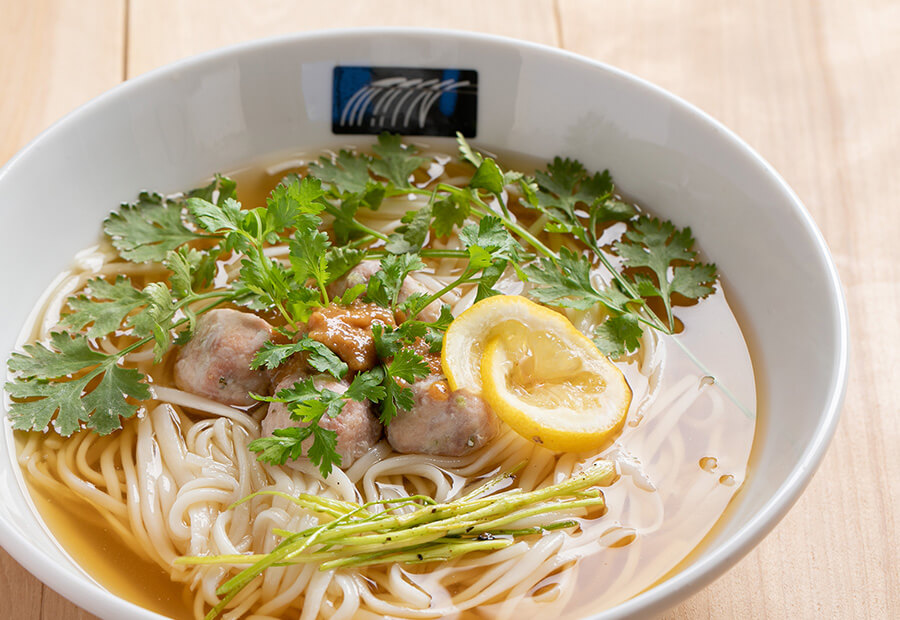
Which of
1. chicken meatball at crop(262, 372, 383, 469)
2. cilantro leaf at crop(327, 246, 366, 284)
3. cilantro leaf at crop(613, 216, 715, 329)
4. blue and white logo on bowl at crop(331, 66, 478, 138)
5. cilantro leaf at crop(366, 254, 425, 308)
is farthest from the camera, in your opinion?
blue and white logo on bowl at crop(331, 66, 478, 138)

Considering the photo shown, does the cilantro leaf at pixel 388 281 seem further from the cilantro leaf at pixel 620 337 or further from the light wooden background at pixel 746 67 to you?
the light wooden background at pixel 746 67

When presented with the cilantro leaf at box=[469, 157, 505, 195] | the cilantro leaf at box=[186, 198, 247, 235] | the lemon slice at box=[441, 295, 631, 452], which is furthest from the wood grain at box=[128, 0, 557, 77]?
the lemon slice at box=[441, 295, 631, 452]

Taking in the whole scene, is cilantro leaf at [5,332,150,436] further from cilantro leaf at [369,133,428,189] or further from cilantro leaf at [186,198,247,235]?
cilantro leaf at [369,133,428,189]

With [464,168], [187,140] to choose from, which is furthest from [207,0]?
[464,168]

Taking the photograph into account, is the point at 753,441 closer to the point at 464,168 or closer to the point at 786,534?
the point at 786,534

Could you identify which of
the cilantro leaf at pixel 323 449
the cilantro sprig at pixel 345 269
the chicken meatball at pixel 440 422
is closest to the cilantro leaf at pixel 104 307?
the cilantro sprig at pixel 345 269

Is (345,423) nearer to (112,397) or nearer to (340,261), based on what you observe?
(340,261)
